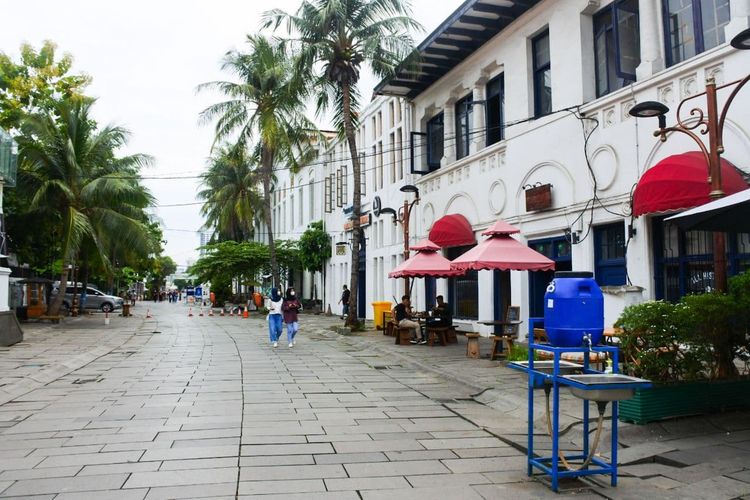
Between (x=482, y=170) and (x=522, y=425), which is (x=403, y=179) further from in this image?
(x=522, y=425)

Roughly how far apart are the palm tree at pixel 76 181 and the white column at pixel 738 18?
22.4 meters

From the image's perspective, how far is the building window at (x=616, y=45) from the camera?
13.0 metres

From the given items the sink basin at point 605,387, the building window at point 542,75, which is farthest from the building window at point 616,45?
the sink basin at point 605,387

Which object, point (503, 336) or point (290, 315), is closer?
point (503, 336)

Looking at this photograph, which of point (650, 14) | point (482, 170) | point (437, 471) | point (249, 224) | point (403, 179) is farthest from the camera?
point (249, 224)

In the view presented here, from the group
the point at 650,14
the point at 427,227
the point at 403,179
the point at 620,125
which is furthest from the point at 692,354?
the point at 403,179

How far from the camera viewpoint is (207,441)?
6707 mm

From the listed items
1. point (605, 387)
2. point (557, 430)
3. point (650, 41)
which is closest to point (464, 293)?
point (650, 41)

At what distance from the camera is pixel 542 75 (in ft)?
54.2

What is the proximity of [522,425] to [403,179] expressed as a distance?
707 inches

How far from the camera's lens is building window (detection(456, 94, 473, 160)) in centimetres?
2041

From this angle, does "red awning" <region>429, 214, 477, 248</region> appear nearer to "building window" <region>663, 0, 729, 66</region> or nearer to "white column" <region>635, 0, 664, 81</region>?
"white column" <region>635, 0, 664, 81</region>

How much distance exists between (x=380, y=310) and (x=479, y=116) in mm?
7780

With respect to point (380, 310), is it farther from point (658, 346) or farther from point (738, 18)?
point (658, 346)
